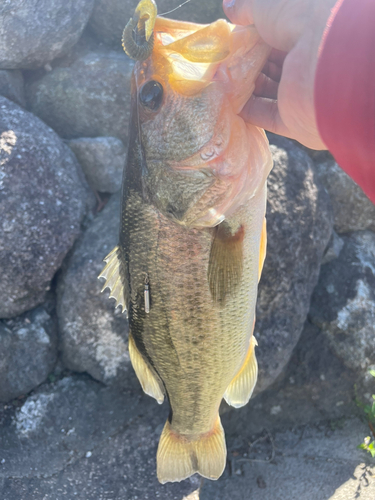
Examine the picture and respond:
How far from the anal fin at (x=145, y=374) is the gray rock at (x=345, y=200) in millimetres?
2507

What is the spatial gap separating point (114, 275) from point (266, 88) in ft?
3.20

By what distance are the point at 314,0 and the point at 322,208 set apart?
2.12 metres

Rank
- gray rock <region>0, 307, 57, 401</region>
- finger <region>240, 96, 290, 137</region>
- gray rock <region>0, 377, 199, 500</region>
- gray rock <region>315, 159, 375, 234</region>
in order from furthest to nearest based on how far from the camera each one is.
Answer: gray rock <region>315, 159, 375, 234</region> < gray rock <region>0, 307, 57, 401</region> < gray rock <region>0, 377, 199, 500</region> < finger <region>240, 96, 290, 137</region>

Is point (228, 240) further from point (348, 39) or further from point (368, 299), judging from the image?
point (368, 299)

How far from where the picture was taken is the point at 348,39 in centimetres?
83

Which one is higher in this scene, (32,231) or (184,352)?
(184,352)

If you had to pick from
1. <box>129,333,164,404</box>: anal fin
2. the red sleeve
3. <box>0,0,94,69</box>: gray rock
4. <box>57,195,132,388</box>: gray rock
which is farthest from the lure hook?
<box>0,0,94,69</box>: gray rock

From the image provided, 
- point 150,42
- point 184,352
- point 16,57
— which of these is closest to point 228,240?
point 184,352

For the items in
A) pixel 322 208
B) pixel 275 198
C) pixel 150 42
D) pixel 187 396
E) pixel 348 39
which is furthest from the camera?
pixel 322 208

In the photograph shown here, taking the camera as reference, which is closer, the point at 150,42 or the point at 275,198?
the point at 150,42

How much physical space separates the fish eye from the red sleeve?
0.54m

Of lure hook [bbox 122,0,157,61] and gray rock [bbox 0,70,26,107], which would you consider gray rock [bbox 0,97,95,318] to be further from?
lure hook [bbox 122,0,157,61]

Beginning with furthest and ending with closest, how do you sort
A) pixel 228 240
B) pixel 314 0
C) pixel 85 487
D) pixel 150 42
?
pixel 85 487, pixel 228 240, pixel 150 42, pixel 314 0

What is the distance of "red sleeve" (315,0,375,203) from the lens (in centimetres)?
81
